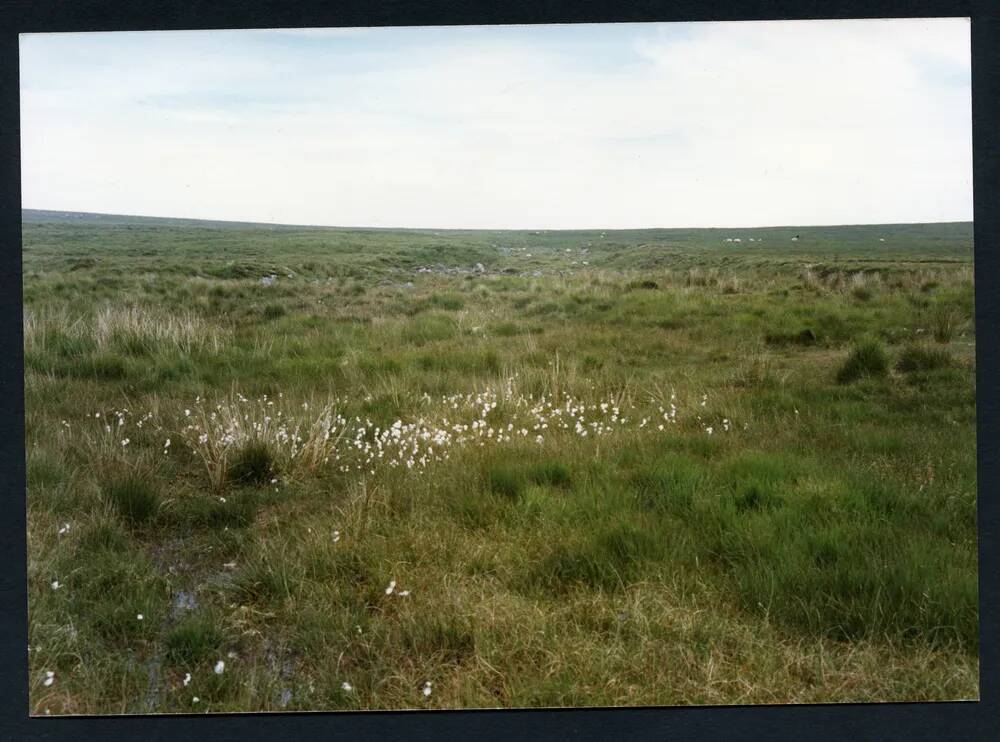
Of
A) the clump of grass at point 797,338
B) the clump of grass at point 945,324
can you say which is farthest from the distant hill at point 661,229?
the clump of grass at point 797,338

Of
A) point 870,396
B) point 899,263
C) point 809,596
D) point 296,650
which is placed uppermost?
point 899,263

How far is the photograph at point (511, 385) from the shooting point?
3275mm

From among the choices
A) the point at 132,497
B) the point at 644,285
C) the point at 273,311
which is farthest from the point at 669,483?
the point at 273,311

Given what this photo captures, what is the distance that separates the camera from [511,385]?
15.8 feet

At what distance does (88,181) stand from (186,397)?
4.93 ft

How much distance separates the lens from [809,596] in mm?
3352

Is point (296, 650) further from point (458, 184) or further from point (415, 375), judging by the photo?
point (458, 184)

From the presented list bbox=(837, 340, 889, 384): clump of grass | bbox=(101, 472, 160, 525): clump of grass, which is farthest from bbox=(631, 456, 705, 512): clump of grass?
bbox=(101, 472, 160, 525): clump of grass

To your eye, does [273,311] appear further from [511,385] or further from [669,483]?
[669,483]

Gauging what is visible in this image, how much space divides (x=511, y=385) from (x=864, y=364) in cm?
232

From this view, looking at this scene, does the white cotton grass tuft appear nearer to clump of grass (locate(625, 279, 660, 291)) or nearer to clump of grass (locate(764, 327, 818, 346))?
clump of grass (locate(764, 327, 818, 346))

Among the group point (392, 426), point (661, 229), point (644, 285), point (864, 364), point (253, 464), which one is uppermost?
point (661, 229)

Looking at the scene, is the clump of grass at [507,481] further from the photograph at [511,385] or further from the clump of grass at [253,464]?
the clump of grass at [253,464]

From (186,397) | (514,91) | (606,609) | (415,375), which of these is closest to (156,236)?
(186,397)
